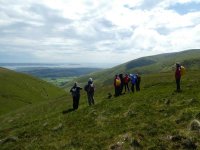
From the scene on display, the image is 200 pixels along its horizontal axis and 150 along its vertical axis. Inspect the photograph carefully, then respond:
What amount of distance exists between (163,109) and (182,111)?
8.50 feet

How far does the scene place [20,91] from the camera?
491 ft

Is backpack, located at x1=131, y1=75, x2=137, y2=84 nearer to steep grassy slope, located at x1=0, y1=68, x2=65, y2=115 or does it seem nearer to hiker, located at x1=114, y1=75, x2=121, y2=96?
hiker, located at x1=114, y1=75, x2=121, y2=96

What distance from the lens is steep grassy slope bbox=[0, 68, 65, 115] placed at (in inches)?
5029

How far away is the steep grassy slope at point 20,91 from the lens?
12772 cm

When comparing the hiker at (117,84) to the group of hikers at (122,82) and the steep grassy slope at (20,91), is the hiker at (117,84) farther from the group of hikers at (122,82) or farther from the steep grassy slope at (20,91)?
the steep grassy slope at (20,91)

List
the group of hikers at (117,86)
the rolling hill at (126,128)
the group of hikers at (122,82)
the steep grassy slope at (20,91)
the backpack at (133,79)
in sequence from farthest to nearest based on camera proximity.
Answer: the steep grassy slope at (20,91)
the backpack at (133,79)
the group of hikers at (122,82)
the group of hikers at (117,86)
the rolling hill at (126,128)

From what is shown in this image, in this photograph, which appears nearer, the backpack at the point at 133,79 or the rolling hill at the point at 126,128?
the rolling hill at the point at 126,128

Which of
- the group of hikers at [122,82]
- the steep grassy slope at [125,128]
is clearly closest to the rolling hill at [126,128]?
the steep grassy slope at [125,128]

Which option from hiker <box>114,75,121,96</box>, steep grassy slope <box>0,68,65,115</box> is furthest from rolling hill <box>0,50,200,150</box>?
steep grassy slope <box>0,68,65,115</box>

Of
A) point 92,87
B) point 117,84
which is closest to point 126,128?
point 92,87

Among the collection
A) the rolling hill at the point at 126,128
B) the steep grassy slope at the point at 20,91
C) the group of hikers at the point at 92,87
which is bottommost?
the steep grassy slope at the point at 20,91

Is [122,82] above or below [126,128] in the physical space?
above

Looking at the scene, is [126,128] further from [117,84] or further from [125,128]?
[117,84]

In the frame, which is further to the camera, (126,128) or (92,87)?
(92,87)
